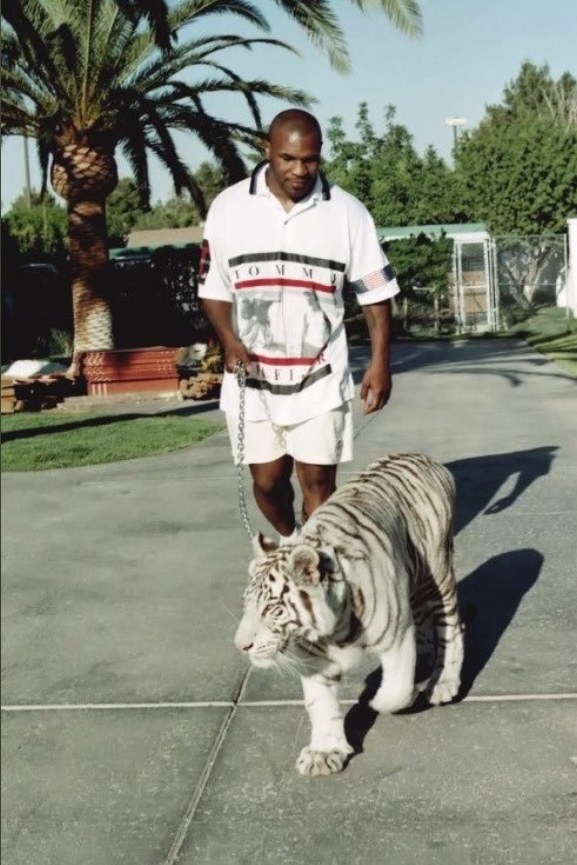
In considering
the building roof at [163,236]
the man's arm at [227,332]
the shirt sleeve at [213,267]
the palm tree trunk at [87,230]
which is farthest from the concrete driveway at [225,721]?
the building roof at [163,236]

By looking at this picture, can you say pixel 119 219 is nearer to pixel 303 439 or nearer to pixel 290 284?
pixel 303 439

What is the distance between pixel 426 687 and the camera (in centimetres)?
379

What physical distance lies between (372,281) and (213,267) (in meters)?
0.56

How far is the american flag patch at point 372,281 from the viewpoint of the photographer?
13.4 feet

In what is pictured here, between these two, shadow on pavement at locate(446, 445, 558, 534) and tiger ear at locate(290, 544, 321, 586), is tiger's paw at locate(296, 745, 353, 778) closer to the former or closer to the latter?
tiger ear at locate(290, 544, 321, 586)

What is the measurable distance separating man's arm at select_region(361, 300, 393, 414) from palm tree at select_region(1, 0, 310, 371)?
10.7 m

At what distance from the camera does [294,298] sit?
395 centimetres

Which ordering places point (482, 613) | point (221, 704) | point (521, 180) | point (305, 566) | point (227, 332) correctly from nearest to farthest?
point (305, 566) → point (221, 704) → point (227, 332) → point (482, 613) → point (521, 180)

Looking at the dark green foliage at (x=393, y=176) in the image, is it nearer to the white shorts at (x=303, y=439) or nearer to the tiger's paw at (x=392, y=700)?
the white shorts at (x=303, y=439)

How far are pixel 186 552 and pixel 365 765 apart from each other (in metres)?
2.14

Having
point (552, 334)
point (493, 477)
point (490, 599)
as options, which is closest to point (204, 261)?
point (490, 599)

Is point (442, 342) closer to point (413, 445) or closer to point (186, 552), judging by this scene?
point (413, 445)

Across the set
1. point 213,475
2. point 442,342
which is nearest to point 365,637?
point 213,475

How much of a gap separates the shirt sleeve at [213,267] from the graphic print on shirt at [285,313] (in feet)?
0.22
